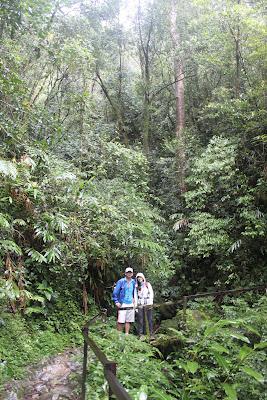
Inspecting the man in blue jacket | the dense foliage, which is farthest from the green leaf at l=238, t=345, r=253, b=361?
the man in blue jacket

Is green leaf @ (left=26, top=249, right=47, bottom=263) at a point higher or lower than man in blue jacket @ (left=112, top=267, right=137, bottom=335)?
higher

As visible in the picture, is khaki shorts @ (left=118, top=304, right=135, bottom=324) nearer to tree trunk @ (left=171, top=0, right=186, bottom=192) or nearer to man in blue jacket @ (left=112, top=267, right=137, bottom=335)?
man in blue jacket @ (left=112, top=267, right=137, bottom=335)

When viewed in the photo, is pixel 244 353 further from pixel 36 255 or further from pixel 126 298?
pixel 36 255

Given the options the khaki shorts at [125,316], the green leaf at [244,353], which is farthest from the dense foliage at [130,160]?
the khaki shorts at [125,316]

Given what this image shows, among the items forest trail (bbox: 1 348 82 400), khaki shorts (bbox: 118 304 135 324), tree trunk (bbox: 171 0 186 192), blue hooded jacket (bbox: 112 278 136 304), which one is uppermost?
tree trunk (bbox: 171 0 186 192)

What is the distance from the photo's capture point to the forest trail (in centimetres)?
440

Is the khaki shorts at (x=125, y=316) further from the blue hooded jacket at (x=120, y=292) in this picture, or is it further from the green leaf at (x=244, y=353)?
the green leaf at (x=244, y=353)

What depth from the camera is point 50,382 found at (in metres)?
4.95

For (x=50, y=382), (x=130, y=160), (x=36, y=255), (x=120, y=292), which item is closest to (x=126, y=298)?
(x=120, y=292)

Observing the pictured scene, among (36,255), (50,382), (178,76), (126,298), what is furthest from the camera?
(178,76)

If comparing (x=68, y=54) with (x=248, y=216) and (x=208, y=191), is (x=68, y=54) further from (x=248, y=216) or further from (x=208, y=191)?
(x=248, y=216)

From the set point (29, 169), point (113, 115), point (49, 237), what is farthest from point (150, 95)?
point (49, 237)

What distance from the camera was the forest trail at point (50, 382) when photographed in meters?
4.40

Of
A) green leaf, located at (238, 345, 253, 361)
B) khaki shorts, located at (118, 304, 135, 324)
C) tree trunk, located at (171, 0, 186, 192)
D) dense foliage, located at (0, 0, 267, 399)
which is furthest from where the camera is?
tree trunk, located at (171, 0, 186, 192)
